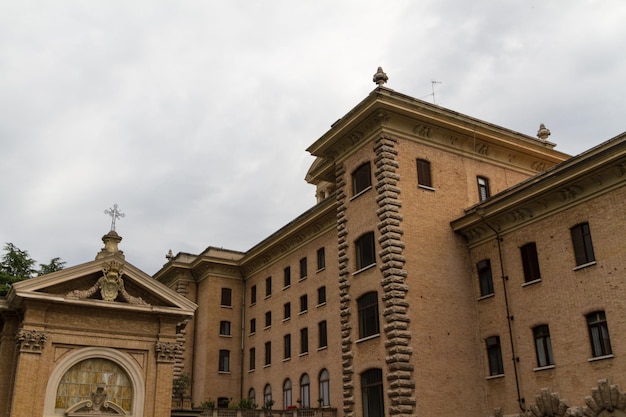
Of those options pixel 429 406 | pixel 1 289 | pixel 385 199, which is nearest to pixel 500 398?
pixel 429 406

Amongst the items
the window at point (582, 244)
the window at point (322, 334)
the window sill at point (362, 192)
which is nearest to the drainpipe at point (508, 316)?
the window at point (582, 244)

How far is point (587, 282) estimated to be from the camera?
2591cm

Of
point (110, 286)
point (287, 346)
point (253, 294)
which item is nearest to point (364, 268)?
point (110, 286)

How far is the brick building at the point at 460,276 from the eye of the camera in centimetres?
2559

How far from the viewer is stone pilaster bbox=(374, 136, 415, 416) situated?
27766 millimetres

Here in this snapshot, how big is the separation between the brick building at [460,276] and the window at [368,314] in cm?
9

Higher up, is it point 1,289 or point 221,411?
point 1,289

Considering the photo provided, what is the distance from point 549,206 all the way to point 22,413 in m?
23.3

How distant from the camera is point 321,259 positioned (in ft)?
141

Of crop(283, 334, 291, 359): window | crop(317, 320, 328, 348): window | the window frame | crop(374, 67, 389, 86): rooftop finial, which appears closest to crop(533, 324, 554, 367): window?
the window frame

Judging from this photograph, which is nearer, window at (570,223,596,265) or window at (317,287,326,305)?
window at (570,223,596,265)

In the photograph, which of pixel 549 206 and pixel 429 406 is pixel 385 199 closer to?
pixel 549 206

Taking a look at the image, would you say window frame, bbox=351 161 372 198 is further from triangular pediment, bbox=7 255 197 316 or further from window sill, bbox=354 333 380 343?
triangular pediment, bbox=7 255 197 316

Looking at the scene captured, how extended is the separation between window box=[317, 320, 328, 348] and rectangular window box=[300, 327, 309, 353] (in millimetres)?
1623
